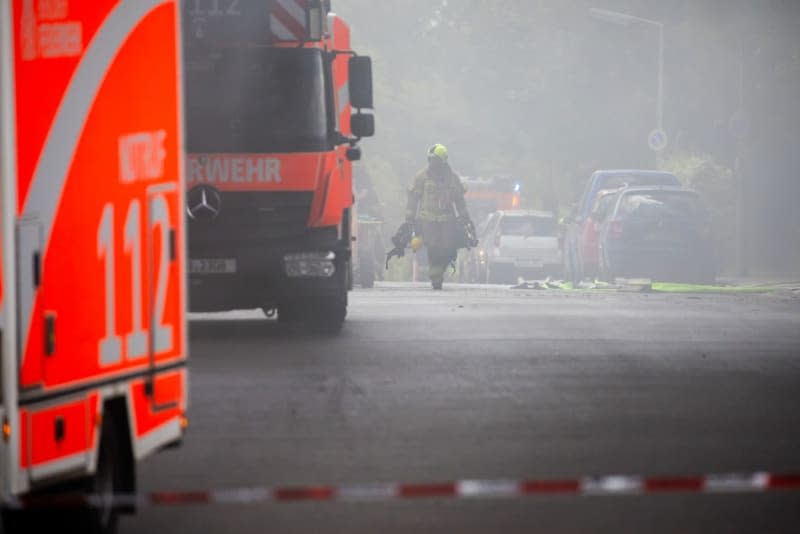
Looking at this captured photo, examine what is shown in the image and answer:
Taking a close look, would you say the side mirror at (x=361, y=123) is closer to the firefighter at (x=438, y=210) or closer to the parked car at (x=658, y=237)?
the firefighter at (x=438, y=210)

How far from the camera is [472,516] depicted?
845 centimetres

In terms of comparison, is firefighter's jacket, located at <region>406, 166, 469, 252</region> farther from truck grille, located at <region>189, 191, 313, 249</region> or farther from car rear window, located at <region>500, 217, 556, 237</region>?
car rear window, located at <region>500, 217, 556, 237</region>

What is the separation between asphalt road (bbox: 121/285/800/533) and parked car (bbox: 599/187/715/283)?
1241 cm

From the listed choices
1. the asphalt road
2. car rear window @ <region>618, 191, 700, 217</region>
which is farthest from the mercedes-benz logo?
car rear window @ <region>618, 191, 700, 217</region>

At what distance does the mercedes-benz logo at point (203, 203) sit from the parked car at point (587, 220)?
18797mm

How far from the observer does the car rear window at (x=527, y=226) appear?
4369 cm

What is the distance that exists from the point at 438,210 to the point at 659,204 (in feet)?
22.3

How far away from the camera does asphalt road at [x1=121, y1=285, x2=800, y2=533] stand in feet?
27.9

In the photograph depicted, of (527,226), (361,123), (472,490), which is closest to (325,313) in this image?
(361,123)

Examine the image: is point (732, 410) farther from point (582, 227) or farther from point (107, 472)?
point (582, 227)

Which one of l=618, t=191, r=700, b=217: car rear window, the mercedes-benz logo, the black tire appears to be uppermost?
the mercedes-benz logo

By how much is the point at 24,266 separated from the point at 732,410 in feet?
22.3

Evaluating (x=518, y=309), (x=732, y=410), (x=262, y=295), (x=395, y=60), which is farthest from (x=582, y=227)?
(x=395, y=60)

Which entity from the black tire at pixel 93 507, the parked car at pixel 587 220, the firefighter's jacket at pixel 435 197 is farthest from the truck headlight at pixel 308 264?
the parked car at pixel 587 220
